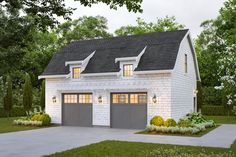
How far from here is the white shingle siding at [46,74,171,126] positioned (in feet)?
70.1

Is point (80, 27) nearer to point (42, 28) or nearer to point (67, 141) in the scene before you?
point (67, 141)

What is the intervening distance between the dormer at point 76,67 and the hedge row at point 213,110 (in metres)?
17.9

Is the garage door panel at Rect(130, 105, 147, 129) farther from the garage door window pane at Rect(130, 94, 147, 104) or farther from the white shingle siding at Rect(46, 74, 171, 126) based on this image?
the white shingle siding at Rect(46, 74, 171, 126)

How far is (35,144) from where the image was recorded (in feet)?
49.7

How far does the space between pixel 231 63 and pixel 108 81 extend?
47.2 ft

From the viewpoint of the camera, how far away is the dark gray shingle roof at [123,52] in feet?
72.4

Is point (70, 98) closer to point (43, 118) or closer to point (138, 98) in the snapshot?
point (43, 118)

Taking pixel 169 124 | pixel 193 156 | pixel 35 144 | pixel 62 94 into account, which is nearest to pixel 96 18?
pixel 62 94

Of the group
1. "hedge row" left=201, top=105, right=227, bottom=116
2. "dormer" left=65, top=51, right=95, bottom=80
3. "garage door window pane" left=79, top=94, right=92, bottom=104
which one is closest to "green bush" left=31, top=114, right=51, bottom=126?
"garage door window pane" left=79, top=94, right=92, bottom=104

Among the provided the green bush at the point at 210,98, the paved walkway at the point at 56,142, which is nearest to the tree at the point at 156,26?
the green bush at the point at 210,98

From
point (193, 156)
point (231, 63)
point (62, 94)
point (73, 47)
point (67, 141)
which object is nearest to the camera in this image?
point (231, 63)

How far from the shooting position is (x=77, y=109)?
24.9 m

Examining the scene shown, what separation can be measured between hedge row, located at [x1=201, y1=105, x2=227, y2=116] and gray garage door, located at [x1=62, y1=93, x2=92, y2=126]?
1741cm

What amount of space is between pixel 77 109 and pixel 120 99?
377 cm
